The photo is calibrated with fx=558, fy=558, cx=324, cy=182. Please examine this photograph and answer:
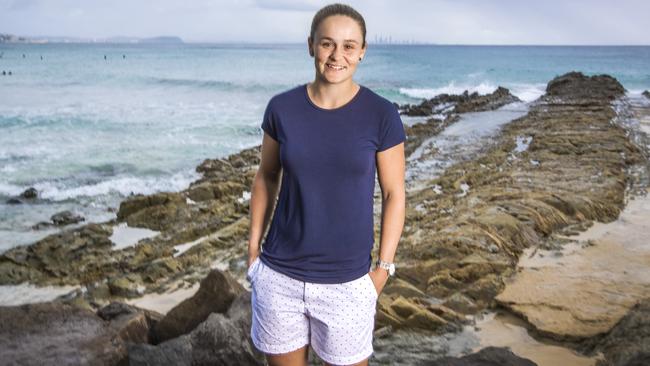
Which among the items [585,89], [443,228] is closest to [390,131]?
[443,228]

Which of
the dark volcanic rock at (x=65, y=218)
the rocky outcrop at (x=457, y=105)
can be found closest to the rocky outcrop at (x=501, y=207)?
the dark volcanic rock at (x=65, y=218)

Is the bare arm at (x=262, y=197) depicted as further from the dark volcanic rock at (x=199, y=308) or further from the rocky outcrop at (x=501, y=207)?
the rocky outcrop at (x=501, y=207)

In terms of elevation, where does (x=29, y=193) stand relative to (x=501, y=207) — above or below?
below

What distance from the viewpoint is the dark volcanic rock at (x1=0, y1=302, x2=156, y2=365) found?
3287 millimetres

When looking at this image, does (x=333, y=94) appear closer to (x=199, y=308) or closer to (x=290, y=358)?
(x=290, y=358)

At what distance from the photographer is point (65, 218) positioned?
9023 mm

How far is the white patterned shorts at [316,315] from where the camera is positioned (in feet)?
7.20

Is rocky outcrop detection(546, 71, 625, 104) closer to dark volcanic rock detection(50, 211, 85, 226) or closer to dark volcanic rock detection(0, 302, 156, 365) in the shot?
dark volcanic rock detection(50, 211, 85, 226)

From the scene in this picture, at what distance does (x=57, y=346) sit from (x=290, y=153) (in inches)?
88.0

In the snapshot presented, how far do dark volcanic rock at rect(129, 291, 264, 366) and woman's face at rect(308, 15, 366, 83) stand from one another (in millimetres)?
1948

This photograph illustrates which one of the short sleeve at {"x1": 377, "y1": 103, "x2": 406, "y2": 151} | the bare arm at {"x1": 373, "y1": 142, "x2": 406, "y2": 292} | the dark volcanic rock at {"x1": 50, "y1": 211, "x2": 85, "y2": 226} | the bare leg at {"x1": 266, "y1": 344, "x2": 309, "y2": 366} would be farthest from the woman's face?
the dark volcanic rock at {"x1": 50, "y1": 211, "x2": 85, "y2": 226}

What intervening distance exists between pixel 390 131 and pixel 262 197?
70cm

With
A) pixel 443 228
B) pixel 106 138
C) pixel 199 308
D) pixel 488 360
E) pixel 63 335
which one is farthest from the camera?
pixel 106 138

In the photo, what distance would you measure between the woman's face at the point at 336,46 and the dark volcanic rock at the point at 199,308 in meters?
2.47
